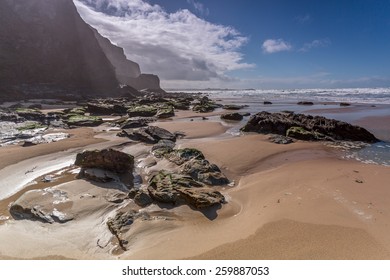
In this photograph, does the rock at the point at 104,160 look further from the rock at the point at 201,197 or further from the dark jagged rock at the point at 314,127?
the dark jagged rock at the point at 314,127

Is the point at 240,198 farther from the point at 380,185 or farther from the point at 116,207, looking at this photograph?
the point at 380,185

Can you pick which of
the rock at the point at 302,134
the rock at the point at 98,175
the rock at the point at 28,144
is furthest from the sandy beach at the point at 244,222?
the rock at the point at 302,134

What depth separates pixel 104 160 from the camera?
770 cm

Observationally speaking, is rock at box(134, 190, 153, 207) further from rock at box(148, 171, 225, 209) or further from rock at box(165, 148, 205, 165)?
rock at box(165, 148, 205, 165)

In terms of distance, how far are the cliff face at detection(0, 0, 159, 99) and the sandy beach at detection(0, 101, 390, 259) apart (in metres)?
39.0

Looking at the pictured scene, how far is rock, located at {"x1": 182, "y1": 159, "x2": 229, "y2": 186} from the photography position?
7.14 metres

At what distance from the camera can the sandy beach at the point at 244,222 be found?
4.07 meters

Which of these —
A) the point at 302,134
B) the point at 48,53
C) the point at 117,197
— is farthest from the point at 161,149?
the point at 48,53

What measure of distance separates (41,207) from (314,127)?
13708 mm

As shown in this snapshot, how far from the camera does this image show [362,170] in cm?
793

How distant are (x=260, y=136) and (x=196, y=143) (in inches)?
149

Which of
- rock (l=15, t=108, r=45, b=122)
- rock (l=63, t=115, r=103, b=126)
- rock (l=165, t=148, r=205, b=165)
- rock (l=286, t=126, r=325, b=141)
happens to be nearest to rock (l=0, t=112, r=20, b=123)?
rock (l=15, t=108, r=45, b=122)
